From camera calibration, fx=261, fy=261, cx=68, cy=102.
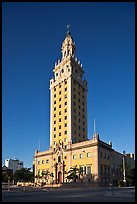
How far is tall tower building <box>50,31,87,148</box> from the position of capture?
96.3 meters

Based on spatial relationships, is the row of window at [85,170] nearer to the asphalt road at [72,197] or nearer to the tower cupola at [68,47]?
the asphalt road at [72,197]

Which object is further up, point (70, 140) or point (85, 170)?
point (70, 140)

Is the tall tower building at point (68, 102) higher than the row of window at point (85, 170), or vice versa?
the tall tower building at point (68, 102)

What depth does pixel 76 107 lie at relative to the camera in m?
101

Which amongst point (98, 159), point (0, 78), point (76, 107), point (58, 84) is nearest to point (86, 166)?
point (98, 159)

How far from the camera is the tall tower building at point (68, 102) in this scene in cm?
9631

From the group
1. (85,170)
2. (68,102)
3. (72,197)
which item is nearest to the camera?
(72,197)

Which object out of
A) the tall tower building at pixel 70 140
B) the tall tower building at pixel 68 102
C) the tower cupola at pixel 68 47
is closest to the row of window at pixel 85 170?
the tall tower building at pixel 70 140

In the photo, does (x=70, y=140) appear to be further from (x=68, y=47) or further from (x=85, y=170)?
(x=68, y=47)

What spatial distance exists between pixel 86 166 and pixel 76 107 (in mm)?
25247

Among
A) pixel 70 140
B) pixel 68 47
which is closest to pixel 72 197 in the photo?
pixel 70 140

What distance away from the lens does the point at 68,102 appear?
99.0m

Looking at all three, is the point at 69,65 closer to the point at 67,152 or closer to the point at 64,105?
the point at 64,105

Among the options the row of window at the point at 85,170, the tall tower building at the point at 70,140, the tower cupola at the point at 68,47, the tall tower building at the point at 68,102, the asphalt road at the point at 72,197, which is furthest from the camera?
the tower cupola at the point at 68,47
